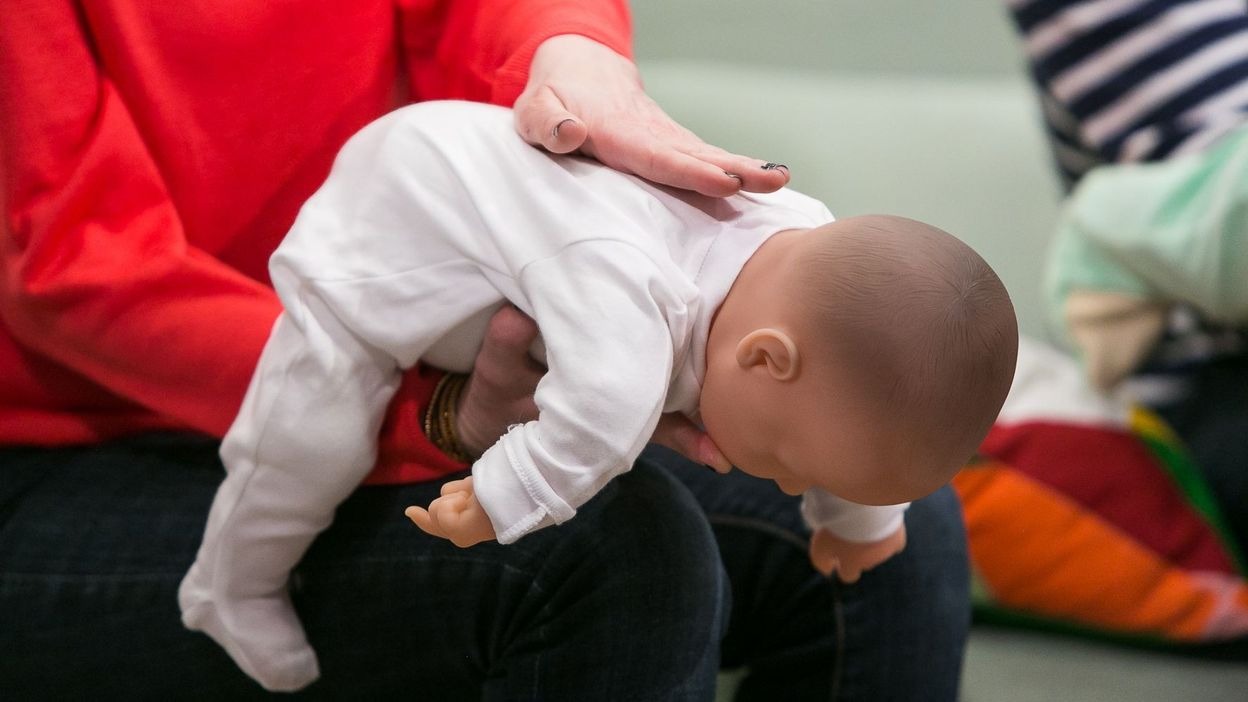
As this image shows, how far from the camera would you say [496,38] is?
2.13 ft

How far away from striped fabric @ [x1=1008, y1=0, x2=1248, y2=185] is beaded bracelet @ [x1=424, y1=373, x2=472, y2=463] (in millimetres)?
846

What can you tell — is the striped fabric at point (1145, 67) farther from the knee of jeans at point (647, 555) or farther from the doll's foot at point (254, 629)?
the doll's foot at point (254, 629)

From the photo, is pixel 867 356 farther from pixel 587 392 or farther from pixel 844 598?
pixel 844 598

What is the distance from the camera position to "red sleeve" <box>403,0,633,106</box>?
62 centimetres

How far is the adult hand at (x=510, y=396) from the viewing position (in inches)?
20.9

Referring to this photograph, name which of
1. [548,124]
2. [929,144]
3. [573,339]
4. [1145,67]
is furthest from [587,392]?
[929,144]

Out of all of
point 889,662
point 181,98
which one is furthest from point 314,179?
point 889,662

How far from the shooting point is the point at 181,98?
590mm

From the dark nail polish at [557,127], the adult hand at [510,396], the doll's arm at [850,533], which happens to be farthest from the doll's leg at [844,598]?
the dark nail polish at [557,127]

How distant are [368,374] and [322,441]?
39 mm

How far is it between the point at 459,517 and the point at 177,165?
0.27 meters

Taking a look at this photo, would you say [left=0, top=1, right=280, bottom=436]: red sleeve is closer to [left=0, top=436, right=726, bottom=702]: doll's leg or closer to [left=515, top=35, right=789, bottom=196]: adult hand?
[left=0, top=436, right=726, bottom=702]: doll's leg

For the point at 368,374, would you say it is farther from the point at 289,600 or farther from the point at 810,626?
the point at 810,626

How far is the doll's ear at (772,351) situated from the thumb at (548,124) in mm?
119
